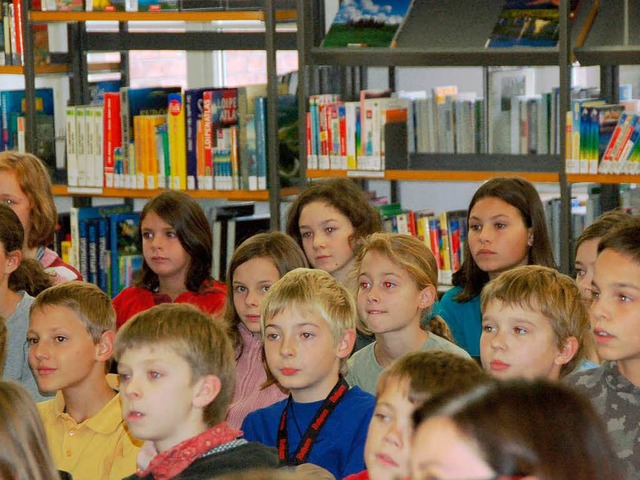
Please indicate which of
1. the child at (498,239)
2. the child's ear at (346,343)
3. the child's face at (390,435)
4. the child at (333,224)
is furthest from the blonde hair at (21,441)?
the child at (498,239)

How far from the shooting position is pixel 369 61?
4.48m

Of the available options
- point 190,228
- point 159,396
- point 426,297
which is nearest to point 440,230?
point 190,228

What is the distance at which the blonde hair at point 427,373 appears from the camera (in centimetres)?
189

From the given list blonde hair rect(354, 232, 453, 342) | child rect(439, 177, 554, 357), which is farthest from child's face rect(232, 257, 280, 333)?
child rect(439, 177, 554, 357)

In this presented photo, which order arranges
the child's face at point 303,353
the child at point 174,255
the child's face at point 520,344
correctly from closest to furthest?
the child's face at point 520,344
the child's face at point 303,353
the child at point 174,255

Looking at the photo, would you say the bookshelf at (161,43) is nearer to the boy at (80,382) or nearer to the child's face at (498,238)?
the child's face at (498,238)

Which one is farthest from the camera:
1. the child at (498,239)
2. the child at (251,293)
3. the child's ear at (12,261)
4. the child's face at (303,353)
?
the child at (498,239)

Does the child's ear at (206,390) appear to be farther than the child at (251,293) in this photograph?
No

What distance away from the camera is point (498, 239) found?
144 inches

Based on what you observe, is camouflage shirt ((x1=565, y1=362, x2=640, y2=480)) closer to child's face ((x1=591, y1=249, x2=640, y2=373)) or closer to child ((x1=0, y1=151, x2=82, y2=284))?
child's face ((x1=591, y1=249, x2=640, y2=373))

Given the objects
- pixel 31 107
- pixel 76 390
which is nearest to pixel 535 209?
pixel 76 390

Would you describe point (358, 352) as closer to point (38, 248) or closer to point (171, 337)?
point (171, 337)

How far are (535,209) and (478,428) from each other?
2636 mm

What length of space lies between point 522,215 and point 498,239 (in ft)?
0.39
